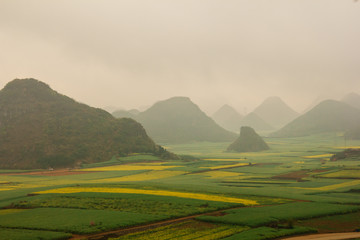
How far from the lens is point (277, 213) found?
3959 centimetres

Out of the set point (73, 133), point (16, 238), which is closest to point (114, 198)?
point (16, 238)

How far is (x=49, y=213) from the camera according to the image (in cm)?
4156

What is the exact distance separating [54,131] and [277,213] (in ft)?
359

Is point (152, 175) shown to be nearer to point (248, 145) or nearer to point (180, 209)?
point (180, 209)

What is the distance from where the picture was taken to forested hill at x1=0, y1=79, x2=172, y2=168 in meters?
115

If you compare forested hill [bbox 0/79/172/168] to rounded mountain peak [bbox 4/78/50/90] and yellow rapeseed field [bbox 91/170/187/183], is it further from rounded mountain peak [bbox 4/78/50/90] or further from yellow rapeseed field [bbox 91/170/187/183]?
yellow rapeseed field [bbox 91/170/187/183]

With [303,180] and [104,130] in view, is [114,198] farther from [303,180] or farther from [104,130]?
[104,130]

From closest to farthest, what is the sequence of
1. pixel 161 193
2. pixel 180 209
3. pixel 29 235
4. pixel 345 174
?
pixel 29 235, pixel 180 209, pixel 161 193, pixel 345 174

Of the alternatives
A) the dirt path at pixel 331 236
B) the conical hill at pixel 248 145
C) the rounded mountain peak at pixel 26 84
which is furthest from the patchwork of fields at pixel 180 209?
the conical hill at pixel 248 145

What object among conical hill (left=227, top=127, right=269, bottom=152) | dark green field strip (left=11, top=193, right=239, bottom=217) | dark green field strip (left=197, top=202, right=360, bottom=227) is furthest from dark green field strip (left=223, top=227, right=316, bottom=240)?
conical hill (left=227, top=127, right=269, bottom=152)

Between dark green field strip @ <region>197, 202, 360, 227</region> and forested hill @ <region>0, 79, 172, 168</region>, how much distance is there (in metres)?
86.6

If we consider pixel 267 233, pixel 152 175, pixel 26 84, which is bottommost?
pixel 267 233

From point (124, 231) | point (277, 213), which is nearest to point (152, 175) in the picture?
point (277, 213)

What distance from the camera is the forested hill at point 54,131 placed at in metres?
115
